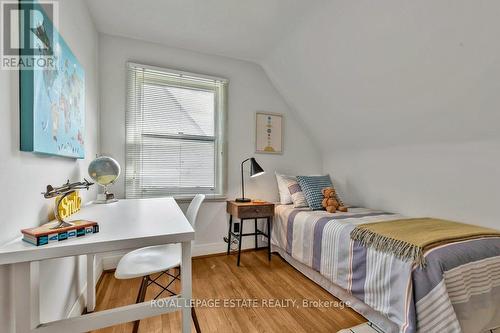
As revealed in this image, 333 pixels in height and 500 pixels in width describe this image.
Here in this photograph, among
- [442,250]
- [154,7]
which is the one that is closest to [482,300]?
[442,250]

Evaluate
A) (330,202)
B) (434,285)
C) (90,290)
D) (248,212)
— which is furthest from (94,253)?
(330,202)

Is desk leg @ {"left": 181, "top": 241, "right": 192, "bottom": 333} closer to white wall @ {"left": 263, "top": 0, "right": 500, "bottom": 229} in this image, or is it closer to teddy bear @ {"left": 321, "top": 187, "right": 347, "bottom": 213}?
teddy bear @ {"left": 321, "top": 187, "right": 347, "bottom": 213}

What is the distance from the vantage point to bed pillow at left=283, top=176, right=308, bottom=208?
2.54 meters

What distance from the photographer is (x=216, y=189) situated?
271 centimetres

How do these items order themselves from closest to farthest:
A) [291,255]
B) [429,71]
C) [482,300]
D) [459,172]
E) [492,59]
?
1. [482,300]
2. [492,59]
3. [429,71]
4. [459,172]
5. [291,255]

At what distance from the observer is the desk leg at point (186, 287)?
94 cm

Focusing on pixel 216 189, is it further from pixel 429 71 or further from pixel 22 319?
pixel 429 71

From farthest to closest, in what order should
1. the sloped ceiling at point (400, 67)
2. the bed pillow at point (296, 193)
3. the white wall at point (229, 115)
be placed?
the bed pillow at point (296, 193)
the white wall at point (229, 115)
the sloped ceiling at point (400, 67)

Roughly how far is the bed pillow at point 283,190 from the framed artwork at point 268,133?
1.24 feet

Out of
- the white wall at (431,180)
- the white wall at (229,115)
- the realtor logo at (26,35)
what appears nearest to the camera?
the realtor logo at (26,35)

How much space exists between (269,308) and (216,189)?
4.72 ft

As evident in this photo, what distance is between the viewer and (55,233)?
0.79 m

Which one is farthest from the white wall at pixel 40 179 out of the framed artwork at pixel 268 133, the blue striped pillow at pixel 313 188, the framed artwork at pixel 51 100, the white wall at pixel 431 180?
the white wall at pixel 431 180

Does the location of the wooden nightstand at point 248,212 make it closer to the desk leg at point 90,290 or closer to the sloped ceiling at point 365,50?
the desk leg at point 90,290
